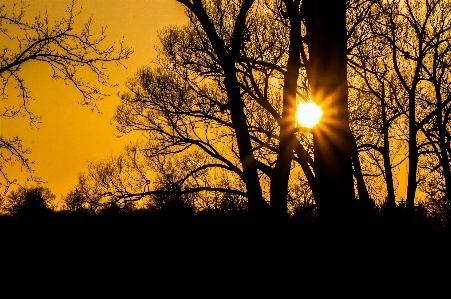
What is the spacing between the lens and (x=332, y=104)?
754 centimetres

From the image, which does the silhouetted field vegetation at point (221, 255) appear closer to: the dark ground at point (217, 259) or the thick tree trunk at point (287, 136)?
the dark ground at point (217, 259)

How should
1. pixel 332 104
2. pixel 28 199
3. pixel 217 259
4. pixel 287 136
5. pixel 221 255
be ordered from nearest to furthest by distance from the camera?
pixel 332 104, pixel 287 136, pixel 217 259, pixel 221 255, pixel 28 199

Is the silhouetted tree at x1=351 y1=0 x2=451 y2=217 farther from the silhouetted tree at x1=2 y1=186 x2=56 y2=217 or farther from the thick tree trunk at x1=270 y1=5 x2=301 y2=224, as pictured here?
the silhouetted tree at x1=2 y1=186 x2=56 y2=217

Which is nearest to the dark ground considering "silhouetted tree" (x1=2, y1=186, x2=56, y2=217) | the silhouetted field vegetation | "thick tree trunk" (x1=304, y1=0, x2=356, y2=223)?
the silhouetted field vegetation

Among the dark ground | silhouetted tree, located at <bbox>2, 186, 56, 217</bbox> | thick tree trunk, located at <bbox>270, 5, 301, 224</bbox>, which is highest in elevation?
silhouetted tree, located at <bbox>2, 186, 56, 217</bbox>

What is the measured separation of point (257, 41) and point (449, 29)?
772 centimetres

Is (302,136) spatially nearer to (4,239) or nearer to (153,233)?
(153,233)

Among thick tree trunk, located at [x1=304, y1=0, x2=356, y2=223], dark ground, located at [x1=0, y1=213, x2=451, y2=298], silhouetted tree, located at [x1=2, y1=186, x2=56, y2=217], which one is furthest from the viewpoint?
silhouetted tree, located at [x1=2, y1=186, x2=56, y2=217]

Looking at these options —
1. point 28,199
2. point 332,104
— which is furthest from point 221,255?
point 28,199

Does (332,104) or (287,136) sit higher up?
(287,136)

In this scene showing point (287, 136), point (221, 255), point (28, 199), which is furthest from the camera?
point (28, 199)

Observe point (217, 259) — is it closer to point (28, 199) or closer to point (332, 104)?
point (332, 104)

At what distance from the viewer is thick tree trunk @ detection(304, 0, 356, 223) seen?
24.1 ft

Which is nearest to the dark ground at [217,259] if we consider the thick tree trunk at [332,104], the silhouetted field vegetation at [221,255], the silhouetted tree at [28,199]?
the silhouetted field vegetation at [221,255]
